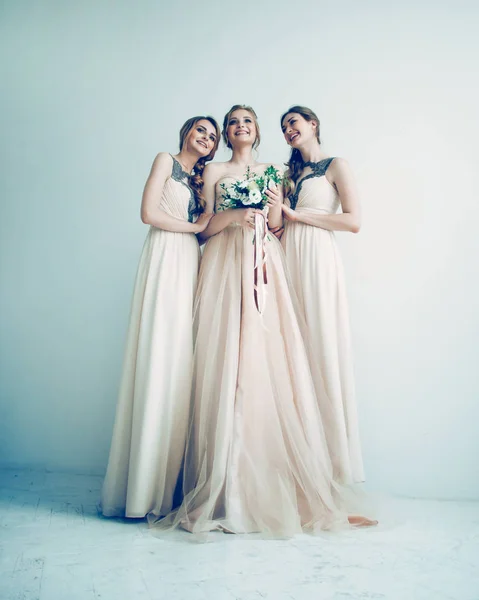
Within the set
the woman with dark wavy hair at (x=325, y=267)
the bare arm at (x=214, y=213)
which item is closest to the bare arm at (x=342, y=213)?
the woman with dark wavy hair at (x=325, y=267)

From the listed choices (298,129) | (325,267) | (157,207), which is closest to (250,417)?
(325,267)

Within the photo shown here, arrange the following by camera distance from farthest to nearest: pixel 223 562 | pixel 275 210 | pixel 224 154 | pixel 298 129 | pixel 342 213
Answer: pixel 224 154, pixel 298 129, pixel 342 213, pixel 275 210, pixel 223 562

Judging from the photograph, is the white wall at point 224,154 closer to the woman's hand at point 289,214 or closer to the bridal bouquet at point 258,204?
the woman's hand at point 289,214

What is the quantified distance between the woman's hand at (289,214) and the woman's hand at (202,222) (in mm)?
398

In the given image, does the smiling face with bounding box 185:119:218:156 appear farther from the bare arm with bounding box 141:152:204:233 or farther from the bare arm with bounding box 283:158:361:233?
the bare arm with bounding box 283:158:361:233

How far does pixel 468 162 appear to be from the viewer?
3.86 m

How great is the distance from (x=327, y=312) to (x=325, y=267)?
25cm

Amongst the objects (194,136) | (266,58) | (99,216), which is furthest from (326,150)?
(99,216)

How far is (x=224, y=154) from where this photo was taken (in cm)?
401

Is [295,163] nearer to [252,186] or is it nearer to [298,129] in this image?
[298,129]

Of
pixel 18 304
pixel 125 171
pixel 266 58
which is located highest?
pixel 266 58

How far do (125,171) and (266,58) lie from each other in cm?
136

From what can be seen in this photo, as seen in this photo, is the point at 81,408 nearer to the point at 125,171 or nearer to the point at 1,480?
the point at 1,480

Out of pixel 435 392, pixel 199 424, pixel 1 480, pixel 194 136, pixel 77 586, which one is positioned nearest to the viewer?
pixel 77 586
